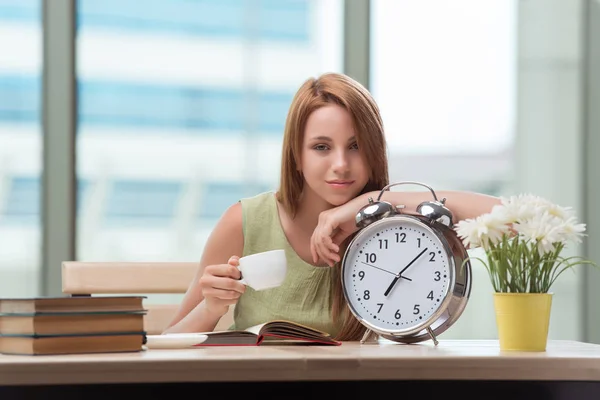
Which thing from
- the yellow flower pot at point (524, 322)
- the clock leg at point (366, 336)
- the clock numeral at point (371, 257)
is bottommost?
the clock leg at point (366, 336)

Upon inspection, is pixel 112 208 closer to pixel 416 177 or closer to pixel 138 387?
pixel 416 177

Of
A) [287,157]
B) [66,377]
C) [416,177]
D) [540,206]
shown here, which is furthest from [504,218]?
[416,177]

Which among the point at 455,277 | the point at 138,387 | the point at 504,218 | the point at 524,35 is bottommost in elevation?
the point at 138,387

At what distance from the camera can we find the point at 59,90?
3.48 metres

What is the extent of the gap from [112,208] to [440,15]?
171 cm

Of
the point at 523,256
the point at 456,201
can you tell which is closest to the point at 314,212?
the point at 456,201

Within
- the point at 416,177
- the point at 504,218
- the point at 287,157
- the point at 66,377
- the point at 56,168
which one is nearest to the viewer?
the point at 66,377

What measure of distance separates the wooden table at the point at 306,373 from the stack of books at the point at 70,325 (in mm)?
35

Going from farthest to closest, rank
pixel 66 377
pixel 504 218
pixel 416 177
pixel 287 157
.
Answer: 1. pixel 416 177
2. pixel 287 157
3. pixel 504 218
4. pixel 66 377

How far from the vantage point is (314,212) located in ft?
6.46

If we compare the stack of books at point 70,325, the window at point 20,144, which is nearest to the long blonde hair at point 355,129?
the stack of books at point 70,325

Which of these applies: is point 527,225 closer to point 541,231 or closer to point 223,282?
point 541,231

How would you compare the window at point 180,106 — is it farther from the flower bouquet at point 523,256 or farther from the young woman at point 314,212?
the flower bouquet at point 523,256

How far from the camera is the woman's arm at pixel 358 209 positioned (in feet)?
5.47
